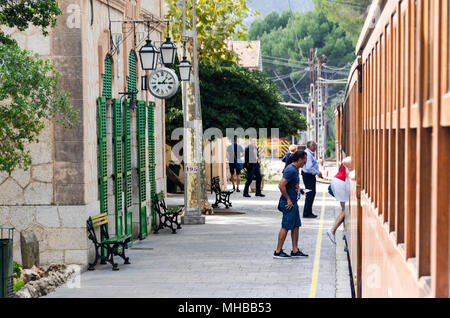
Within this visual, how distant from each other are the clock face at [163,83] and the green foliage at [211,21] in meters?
5.39

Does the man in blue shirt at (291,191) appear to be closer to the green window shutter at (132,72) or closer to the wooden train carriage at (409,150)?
the green window shutter at (132,72)

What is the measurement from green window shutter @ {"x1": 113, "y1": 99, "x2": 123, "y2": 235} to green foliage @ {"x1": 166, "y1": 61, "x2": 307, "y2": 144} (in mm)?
9288

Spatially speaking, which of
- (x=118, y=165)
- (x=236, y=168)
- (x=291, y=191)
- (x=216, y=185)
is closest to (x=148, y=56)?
(x=118, y=165)

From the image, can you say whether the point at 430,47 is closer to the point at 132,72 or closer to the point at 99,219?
the point at 99,219

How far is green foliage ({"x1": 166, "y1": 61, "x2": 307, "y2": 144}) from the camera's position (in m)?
24.2

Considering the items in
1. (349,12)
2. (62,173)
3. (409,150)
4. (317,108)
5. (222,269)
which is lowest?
(222,269)

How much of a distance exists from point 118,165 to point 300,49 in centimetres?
7616

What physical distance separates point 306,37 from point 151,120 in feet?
238

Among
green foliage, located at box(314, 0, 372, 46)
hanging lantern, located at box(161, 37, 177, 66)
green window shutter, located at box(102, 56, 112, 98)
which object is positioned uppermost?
green foliage, located at box(314, 0, 372, 46)

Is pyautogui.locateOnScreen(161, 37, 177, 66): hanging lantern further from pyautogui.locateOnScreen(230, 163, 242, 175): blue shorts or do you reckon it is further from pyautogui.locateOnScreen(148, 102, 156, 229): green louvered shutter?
pyautogui.locateOnScreen(230, 163, 242, 175): blue shorts

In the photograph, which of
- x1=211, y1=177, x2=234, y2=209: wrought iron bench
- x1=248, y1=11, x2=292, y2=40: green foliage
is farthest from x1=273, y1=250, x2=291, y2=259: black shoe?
x1=248, y1=11, x2=292, y2=40: green foliage

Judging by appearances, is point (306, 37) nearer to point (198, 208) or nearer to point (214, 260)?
point (198, 208)

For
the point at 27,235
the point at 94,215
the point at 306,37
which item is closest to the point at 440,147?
the point at 27,235

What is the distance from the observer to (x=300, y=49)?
8900 cm
